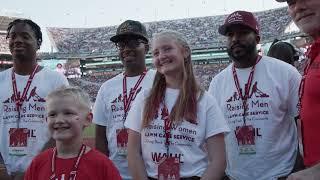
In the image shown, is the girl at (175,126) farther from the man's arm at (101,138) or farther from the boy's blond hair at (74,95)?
the man's arm at (101,138)

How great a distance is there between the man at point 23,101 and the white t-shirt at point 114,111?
384mm

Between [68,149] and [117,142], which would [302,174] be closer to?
[68,149]

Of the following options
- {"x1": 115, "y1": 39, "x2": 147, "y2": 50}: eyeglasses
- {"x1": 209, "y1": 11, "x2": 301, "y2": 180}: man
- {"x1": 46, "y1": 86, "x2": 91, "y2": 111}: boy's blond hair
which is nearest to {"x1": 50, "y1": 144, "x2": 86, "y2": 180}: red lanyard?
{"x1": 46, "y1": 86, "x2": 91, "y2": 111}: boy's blond hair

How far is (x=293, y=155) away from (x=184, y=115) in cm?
103

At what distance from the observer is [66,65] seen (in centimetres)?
4872

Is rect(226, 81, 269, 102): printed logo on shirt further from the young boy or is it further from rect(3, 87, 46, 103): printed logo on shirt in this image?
rect(3, 87, 46, 103): printed logo on shirt

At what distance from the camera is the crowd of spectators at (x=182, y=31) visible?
151 feet

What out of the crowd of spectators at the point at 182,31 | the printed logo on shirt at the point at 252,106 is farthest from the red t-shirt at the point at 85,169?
the crowd of spectators at the point at 182,31

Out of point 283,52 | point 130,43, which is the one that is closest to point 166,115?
point 130,43

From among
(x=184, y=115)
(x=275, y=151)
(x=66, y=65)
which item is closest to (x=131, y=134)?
(x=184, y=115)

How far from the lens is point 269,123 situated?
Answer: 327cm

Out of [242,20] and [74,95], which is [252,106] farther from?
[74,95]

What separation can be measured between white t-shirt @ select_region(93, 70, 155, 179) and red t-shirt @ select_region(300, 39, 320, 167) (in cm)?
194

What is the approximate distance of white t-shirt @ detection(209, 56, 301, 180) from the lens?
325 centimetres
